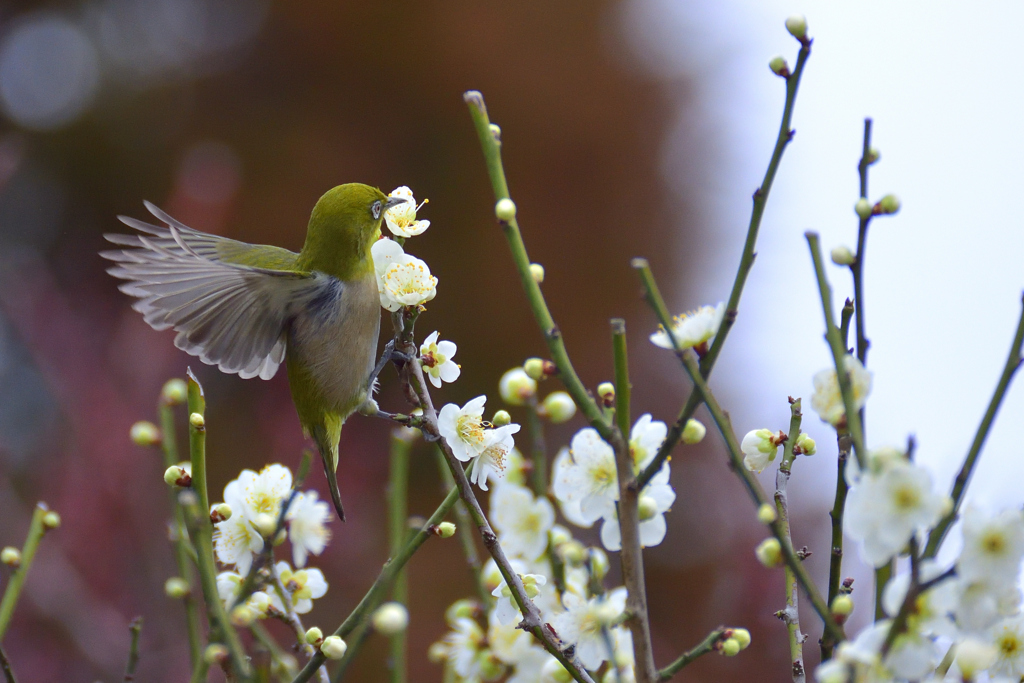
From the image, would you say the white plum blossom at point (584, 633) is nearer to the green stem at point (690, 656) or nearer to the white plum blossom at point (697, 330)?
the green stem at point (690, 656)

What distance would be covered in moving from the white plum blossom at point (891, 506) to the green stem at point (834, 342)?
0.03 m

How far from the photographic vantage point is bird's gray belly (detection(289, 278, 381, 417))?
1.54m

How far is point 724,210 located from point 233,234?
315 centimetres

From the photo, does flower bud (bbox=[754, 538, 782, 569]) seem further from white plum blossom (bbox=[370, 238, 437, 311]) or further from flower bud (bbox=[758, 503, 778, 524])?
white plum blossom (bbox=[370, 238, 437, 311])

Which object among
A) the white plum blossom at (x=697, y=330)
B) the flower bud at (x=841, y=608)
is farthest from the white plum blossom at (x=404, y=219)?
the flower bud at (x=841, y=608)

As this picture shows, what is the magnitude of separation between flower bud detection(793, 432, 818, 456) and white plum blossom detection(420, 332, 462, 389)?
437mm

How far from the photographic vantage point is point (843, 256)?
77cm

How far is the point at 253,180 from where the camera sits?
476cm

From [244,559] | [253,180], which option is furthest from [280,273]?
[253,180]

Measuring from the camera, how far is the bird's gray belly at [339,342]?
1539mm

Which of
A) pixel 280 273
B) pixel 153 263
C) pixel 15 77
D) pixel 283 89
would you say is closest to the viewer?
pixel 153 263

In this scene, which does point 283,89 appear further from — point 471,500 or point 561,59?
point 471,500

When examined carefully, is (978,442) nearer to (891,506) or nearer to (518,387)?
(891,506)

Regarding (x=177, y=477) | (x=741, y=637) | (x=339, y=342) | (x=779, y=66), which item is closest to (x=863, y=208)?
(x=779, y=66)
